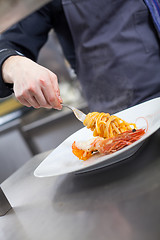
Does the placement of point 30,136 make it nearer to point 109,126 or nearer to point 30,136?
point 30,136

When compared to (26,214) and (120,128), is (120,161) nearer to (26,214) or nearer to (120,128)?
(120,128)

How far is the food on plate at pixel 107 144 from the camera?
610mm

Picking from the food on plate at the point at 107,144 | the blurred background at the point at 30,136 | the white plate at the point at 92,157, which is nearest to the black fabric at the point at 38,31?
the white plate at the point at 92,157

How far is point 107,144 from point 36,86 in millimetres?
238

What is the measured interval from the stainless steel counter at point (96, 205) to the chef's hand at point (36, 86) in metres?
0.20

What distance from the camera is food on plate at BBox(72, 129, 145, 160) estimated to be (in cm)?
61

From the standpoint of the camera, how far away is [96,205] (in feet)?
1.56

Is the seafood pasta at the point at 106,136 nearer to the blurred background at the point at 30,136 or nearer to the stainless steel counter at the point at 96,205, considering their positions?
the stainless steel counter at the point at 96,205

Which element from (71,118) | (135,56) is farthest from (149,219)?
(71,118)

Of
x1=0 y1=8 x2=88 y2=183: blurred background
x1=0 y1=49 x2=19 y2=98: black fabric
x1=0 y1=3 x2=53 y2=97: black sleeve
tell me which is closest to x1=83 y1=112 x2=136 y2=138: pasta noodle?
x1=0 y1=49 x2=19 y2=98: black fabric

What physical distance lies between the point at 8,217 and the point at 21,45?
2.88 feet

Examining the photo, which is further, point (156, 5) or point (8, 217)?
point (156, 5)

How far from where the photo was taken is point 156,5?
1.04 metres

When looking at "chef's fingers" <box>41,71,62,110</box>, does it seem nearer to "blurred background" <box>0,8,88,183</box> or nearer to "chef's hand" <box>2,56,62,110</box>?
"chef's hand" <box>2,56,62,110</box>
